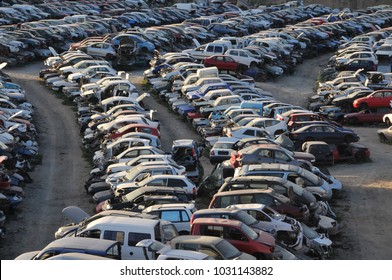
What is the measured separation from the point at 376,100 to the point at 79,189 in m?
16.3

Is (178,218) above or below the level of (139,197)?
above

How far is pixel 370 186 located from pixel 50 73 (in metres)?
23.6

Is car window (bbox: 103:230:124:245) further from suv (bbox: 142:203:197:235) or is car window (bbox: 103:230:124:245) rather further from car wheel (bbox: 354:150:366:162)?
car wheel (bbox: 354:150:366:162)

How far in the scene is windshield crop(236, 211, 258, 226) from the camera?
2152 centimetres

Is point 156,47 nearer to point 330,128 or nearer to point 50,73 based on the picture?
point 50,73

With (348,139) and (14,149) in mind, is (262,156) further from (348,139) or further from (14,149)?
(14,149)

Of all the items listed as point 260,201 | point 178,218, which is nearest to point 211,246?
point 178,218

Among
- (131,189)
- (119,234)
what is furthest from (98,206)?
(119,234)

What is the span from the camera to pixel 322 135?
1340 inches

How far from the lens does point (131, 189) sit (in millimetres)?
25984

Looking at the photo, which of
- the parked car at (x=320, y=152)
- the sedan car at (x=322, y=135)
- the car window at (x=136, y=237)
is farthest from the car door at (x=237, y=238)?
the sedan car at (x=322, y=135)

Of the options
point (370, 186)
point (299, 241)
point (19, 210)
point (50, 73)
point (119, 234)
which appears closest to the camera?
point (119, 234)

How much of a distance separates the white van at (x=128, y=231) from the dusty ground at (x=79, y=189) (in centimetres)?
363

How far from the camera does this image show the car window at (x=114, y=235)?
777 inches
